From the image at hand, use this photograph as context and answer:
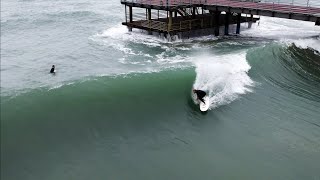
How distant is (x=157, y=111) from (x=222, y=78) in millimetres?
6592

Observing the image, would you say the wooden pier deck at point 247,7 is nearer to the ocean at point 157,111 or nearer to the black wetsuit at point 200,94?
the ocean at point 157,111

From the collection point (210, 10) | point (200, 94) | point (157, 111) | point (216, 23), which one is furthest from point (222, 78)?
point (216, 23)

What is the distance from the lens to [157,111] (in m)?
20.4

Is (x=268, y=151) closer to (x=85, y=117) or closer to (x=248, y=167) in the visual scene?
(x=248, y=167)

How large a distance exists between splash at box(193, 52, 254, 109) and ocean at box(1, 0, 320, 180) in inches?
3.1

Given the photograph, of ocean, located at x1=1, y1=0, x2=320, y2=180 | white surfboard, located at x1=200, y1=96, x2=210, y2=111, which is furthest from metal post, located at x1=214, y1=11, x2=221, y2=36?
white surfboard, located at x1=200, y1=96, x2=210, y2=111

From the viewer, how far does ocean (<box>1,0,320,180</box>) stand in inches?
613

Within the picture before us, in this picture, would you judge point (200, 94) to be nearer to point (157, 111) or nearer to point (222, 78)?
point (157, 111)

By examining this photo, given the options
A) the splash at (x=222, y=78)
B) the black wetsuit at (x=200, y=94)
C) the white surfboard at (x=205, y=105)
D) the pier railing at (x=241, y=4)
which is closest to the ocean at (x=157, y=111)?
the splash at (x=222, y=78)

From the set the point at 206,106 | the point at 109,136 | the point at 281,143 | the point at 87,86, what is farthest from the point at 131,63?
the point at 281,143

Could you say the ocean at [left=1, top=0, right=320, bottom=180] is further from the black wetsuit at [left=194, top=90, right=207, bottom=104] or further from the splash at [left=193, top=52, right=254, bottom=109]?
the black wetsuit at [left=194, top=90, right=207, bottom=104]

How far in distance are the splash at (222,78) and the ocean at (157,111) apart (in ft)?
0.26

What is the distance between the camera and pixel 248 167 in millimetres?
15766

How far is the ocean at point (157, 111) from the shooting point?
15578mm
